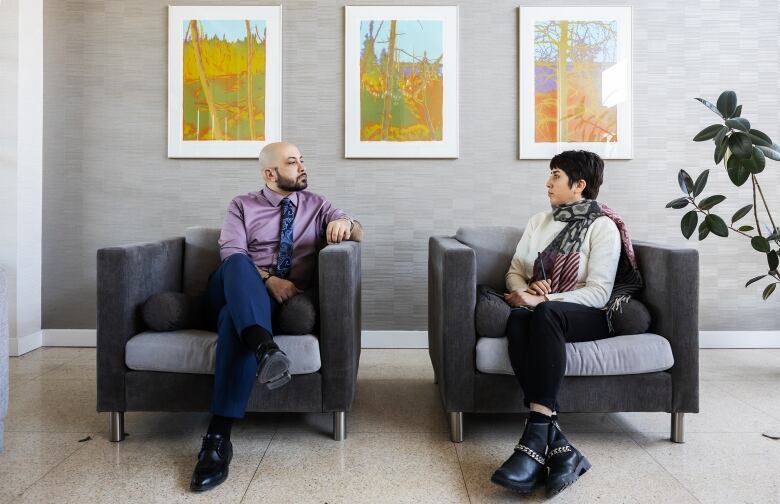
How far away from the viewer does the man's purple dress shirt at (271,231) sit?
2309mm

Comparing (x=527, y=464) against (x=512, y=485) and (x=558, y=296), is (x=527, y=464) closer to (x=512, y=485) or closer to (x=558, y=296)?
(x=512, y=485)

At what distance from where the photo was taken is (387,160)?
335 cm

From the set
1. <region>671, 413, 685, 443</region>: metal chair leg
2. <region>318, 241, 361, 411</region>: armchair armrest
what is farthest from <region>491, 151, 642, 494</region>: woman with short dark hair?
<region>318, 241, 361, 411</region>: armchair armrest

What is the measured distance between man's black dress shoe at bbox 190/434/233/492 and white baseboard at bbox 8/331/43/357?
2.12 metres

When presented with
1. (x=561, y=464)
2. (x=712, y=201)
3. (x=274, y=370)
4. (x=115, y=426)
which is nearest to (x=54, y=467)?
(x=115, y=426)

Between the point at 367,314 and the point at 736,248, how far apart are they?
239cm

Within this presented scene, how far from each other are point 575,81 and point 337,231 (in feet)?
6.55

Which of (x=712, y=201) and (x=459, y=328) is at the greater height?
(x=712, y=201)

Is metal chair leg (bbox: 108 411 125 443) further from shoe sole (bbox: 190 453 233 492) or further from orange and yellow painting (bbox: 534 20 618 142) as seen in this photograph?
orange and yellow painting (bbox: 534 20 618 142)

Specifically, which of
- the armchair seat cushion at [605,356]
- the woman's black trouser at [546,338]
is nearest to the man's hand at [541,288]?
the woman's black trouser at [546,338]

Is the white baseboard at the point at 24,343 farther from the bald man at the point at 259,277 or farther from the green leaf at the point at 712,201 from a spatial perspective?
the green leaf at the point at 712,201

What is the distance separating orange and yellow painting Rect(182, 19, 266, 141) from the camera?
10.8ft

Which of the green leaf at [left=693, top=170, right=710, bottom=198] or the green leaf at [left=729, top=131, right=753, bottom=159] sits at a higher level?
the green leaf at [left=729, top=131, right=753, bottom=159]

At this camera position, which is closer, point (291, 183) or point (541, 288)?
point (541, 288)
